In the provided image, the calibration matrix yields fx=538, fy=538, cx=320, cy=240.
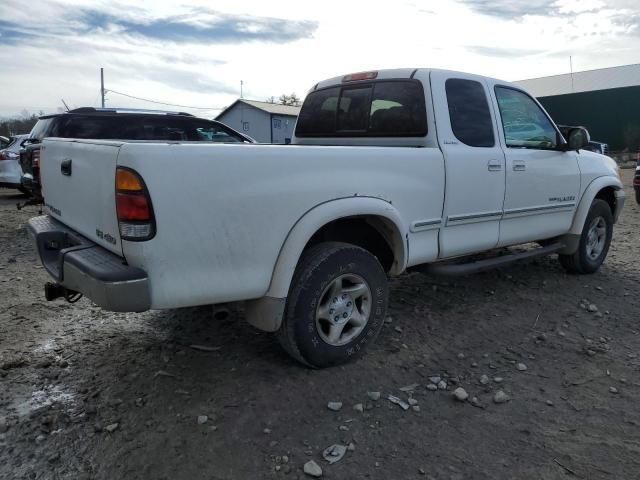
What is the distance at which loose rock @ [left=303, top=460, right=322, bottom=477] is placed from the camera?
2.46 meters

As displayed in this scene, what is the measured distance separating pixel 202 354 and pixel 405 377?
1.37m

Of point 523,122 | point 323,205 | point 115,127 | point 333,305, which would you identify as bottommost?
point 333,305

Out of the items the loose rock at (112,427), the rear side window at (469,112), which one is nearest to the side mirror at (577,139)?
the rear side window at (469,112)

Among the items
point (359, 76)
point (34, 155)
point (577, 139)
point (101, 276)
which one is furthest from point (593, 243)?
point (34, 155)

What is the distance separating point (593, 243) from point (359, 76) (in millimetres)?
3211

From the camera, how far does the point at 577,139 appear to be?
199 inches

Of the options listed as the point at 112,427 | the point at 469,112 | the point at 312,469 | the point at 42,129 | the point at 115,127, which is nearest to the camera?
the point at 312,469

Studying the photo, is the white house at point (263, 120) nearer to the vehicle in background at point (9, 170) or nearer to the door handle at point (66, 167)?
the vehicle in background at point (9, 170)

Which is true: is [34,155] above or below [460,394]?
above

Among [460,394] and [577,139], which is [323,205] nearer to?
[460,394]

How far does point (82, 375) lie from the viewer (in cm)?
338

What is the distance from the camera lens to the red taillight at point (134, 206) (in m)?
2.51

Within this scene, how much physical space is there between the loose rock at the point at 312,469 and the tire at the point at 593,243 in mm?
4106

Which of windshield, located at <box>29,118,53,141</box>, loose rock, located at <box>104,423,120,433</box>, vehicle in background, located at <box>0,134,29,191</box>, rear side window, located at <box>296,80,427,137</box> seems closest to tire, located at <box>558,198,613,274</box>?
rear side window, located at <box>296,80,427,137</box>
